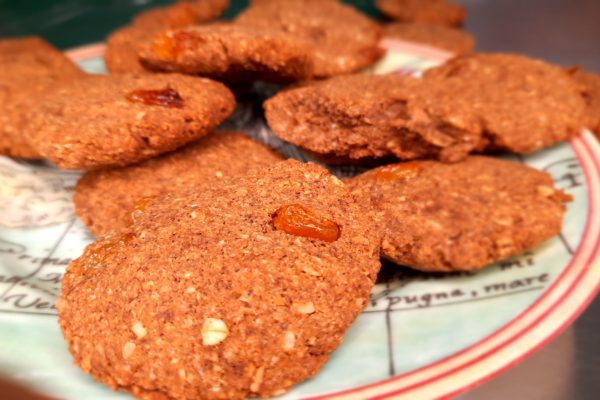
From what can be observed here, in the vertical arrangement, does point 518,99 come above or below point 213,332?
above

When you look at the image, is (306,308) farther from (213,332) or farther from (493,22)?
(493,22)

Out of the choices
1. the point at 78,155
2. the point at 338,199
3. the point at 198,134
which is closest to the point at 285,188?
the point at 338,199

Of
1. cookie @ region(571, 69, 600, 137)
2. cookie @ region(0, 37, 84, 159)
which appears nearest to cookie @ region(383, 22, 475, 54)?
cookie @ region(571, 69, 600, 137)

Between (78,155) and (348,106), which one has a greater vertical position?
(348,106)

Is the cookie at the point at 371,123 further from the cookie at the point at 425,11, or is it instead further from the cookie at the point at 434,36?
the cookie at the point at 425,11

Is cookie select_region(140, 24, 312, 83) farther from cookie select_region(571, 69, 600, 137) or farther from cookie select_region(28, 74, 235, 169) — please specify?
cookie select_region(571, 69, 600, 137)

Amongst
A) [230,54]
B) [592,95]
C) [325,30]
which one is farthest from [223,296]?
[592,95]

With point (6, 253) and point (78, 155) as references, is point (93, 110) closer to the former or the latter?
point (78, 155)
